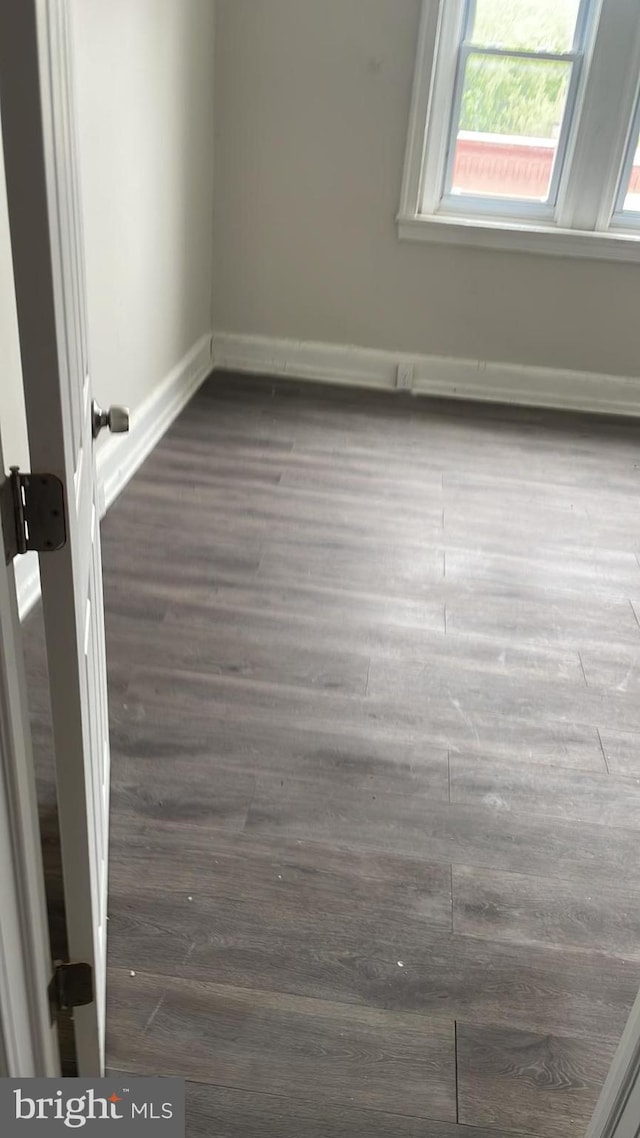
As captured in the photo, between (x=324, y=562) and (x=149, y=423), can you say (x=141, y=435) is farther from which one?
(x=324, y=562)

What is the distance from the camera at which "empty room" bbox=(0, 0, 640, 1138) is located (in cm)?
114

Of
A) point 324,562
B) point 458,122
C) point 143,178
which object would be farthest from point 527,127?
point 324,562

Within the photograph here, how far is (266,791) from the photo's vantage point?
192cm

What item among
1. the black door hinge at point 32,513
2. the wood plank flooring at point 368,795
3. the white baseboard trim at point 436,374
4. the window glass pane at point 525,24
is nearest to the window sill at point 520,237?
the white baseboard trim at point 436,374

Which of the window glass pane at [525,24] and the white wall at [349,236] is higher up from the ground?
the window glass pane at [525,24]

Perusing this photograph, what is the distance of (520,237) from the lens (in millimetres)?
3957

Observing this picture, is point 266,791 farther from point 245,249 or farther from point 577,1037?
point 245,249

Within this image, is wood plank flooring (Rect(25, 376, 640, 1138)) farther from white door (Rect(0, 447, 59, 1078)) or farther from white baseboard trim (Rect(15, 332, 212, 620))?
white door (Rect(0, 447, 59, 1078))

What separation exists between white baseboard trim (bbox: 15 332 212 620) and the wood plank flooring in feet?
0.27

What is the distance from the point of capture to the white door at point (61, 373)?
0.75 meters

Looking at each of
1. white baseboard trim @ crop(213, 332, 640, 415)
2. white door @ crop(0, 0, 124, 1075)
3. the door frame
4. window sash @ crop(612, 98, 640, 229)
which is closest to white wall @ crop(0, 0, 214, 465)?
white baseboard trim @ crop(213, 332, 640, 415)

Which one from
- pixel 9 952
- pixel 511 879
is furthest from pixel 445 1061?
pixel 9 952

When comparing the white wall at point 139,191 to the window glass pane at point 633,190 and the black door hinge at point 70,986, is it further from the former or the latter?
the window glass pane at point 633,190

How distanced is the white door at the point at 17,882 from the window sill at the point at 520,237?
3.55 metres
